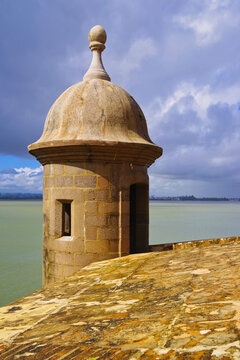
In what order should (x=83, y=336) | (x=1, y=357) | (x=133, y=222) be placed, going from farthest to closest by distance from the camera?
(x=133, y=222) → (x=83, y=336) → (x=1, y=357)

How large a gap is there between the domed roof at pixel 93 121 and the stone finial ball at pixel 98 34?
3.12ft

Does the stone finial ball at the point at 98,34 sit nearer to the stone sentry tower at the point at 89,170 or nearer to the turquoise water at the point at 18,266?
the stone sentry tower at the point at 89,170

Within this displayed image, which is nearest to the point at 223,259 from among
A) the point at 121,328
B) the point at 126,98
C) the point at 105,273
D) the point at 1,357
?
the point at 105,273

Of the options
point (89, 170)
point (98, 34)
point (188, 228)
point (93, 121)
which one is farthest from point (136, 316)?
point (188, 228)

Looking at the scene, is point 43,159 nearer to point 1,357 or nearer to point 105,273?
point 105,273

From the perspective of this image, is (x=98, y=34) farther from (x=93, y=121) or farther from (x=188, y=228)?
(x=188, y=228)

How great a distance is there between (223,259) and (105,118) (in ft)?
Result: 9.39

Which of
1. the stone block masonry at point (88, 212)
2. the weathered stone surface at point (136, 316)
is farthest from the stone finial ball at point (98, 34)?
the weathered stone surface at point (136, 316)

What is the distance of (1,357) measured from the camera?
6.01 feet

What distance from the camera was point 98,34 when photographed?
6094 mm

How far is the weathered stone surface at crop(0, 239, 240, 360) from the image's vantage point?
163 cm

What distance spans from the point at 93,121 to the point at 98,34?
1.99m

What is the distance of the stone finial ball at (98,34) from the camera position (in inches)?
239

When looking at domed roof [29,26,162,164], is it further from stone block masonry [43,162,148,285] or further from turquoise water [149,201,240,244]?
turquoise water [149,201,240,244]
